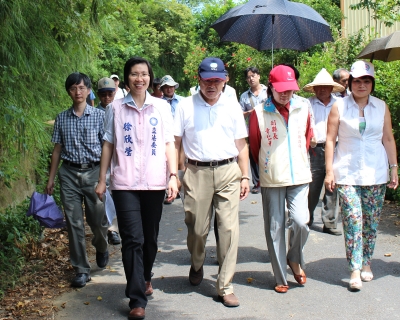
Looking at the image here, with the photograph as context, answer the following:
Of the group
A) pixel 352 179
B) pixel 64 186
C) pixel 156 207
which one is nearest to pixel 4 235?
pixel 64 186

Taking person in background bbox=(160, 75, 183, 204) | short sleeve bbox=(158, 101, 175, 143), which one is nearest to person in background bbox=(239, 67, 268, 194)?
person in background bbox=(160, 75, 183, 204)

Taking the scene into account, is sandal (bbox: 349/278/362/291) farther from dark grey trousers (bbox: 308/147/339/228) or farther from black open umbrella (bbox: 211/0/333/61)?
black open umbrella (bbox: 211/0/333/61)

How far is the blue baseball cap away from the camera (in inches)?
205

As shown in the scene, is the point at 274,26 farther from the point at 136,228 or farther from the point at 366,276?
the point at 136,228

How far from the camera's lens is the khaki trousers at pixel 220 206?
17.3ft

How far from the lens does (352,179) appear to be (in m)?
5.62

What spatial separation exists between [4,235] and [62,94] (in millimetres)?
1813

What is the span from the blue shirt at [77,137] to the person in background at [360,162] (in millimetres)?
2284

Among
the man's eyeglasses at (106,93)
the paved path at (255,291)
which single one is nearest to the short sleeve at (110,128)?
the paved path at (255,291)

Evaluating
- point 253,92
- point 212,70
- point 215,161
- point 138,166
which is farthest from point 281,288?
point 253,92

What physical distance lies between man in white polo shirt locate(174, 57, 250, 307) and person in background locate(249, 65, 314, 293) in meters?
0.24

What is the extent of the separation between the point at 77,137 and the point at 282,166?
2.04m

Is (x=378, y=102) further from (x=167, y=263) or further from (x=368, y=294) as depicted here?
(x=167, y=263)

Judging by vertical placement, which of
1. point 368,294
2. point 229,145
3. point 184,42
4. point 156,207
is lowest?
point 368,294
